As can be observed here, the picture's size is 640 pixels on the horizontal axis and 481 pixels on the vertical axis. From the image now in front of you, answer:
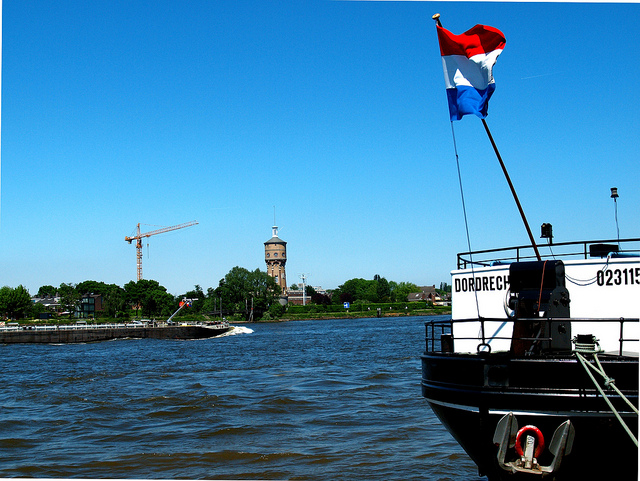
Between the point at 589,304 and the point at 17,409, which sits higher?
the point at 589,304

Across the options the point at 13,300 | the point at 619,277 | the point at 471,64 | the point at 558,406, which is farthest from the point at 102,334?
the point at 558,406

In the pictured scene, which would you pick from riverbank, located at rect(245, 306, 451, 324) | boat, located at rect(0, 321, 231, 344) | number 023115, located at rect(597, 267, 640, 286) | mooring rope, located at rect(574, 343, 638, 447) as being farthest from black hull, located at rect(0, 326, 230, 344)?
mooring rope, located at rect(574, 343, 638, 447)

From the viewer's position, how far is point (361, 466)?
14336 millimetres

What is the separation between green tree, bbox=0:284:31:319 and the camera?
121438 millimetres

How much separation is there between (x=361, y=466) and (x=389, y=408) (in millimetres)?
7216

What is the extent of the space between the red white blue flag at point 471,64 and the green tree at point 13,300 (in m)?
126

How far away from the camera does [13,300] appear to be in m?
122

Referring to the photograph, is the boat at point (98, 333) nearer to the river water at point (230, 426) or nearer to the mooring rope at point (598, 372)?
the river water at point (230, 426)

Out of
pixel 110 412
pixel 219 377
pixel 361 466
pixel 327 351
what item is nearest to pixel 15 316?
pixel 327 351

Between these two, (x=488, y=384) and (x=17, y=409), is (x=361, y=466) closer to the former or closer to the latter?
(x=488, y=384)

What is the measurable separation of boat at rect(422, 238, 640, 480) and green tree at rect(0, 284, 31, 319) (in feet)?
414

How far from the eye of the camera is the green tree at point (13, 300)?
12144 cm

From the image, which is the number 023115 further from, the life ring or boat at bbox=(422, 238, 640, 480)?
the life ring

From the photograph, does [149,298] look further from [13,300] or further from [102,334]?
[102,334]
